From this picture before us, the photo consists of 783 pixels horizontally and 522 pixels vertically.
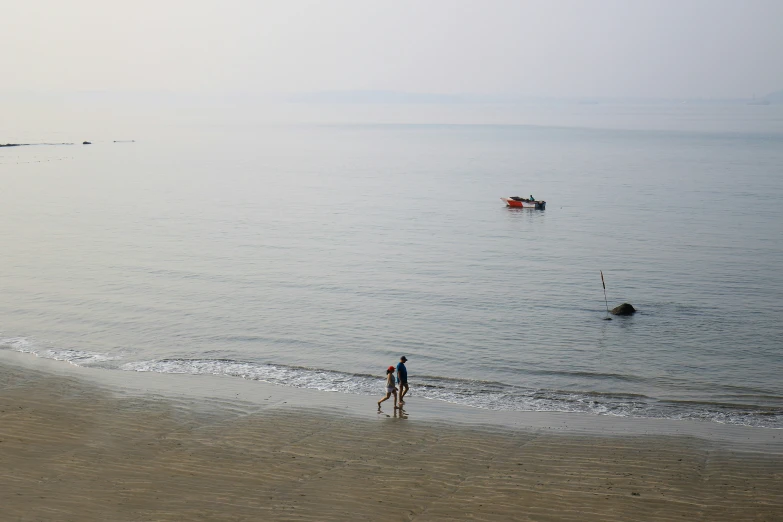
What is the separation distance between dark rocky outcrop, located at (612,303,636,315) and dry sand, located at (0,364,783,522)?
14.7 metres

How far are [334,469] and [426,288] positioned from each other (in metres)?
23.7

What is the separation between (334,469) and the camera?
55.5ft

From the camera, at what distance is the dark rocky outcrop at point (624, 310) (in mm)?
34250

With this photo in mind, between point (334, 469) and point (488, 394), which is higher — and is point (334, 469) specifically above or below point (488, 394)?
below

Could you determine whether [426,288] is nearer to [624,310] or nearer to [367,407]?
[624,310]

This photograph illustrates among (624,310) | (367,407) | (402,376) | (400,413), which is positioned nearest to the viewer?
(402,376)

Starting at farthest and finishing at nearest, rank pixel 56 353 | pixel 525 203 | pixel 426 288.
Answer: pixel 525 203 < pixel 426 288 < pixel 56 353

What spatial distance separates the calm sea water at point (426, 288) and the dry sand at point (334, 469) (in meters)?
3.94

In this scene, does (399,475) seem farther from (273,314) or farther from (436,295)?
(436,295)

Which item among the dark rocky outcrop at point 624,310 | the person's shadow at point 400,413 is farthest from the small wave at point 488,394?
the dark rocky outcrop at point 624,310

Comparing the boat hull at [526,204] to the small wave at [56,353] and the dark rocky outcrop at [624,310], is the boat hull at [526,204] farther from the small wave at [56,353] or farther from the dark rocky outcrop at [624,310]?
the small wave at [56,353]

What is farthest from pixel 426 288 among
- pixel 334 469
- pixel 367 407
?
pixel 334 469

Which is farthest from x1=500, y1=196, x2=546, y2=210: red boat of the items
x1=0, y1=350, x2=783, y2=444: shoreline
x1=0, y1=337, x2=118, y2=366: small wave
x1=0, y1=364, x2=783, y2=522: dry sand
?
x1=0, y1=364, x2=783, y2=522: dry sand

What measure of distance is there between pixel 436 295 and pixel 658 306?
1103 centimetres
